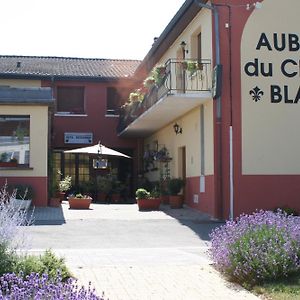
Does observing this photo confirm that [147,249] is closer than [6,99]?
Yes

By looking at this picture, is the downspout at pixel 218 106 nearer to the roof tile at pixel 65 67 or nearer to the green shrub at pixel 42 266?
the green shrub at pixel 42 266

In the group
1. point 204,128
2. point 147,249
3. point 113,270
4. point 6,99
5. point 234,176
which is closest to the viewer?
point 113,270

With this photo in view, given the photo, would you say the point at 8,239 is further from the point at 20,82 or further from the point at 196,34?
the point at 20,82

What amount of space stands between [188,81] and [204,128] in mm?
1638

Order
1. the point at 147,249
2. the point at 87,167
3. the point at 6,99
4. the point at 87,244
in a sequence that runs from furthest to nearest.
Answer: the point at 87,167 < the point at 6,99 < the point at 87,244 < the point at 147,249

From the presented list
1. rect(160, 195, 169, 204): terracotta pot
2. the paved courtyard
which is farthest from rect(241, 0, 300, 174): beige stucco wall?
rect(160, 195, 169, 204): terracotta pot

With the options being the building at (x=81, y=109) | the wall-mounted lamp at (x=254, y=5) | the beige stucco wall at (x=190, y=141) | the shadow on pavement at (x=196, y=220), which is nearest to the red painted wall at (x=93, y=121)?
the building at (x=81, y=109)

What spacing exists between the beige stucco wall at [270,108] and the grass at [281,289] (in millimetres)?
9333

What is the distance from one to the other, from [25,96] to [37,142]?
5.39 feet

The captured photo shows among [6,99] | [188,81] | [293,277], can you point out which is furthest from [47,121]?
[293,277]

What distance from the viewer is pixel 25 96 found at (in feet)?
64.0

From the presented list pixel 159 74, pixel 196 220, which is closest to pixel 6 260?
pixel 196 220

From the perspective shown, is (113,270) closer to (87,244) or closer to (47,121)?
(87,244)

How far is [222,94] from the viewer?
1669cm
